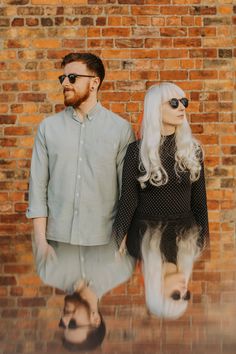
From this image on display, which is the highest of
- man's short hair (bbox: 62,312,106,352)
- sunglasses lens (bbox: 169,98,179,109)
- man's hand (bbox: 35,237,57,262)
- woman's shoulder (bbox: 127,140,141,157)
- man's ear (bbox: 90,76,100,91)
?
man's ear (bbox: 90,76,100,91)

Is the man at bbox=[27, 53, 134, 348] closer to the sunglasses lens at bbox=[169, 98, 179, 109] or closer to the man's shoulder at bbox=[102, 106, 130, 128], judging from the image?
the man's shoulder at bbox=[102, 106, 130, 128]

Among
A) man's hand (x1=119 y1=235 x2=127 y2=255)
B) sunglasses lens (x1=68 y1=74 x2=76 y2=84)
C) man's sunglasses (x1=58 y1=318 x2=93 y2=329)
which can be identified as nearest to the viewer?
man's sunglasses (x1=58 y1=318 x2=93 y2=329)

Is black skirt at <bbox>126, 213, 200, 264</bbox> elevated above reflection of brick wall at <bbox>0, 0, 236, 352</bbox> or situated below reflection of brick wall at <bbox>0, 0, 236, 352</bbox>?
below

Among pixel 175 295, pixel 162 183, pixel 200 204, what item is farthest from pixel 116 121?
pixel 175 295

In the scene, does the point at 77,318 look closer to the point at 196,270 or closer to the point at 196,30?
the point at 196,270

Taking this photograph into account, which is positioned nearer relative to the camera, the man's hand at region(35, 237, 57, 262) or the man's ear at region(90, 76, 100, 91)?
the man's hand at region(35, 237, 57, 262)

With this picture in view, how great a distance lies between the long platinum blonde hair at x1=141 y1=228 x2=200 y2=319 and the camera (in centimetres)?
217

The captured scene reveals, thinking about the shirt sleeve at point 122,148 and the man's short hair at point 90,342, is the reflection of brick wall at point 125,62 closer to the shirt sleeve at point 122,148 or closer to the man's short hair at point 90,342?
the shirt sleeve at point 122,148

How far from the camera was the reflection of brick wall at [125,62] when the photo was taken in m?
5.29

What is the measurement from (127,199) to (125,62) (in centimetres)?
230

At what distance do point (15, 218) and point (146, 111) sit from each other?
2382 mm

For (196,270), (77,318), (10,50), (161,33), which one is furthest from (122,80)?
(77,318)

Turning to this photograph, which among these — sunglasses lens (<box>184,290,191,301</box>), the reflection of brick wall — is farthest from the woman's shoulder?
the reflection of brick wall

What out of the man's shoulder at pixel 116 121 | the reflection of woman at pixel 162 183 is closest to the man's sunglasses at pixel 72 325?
the reflection of woman at pixel 162 183
